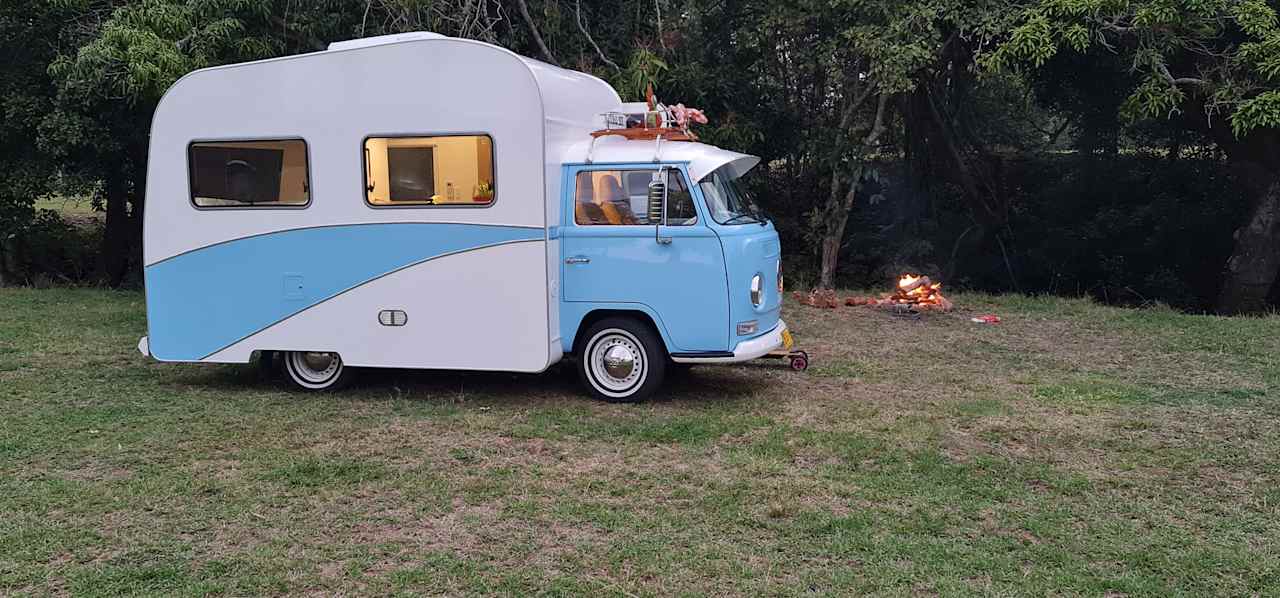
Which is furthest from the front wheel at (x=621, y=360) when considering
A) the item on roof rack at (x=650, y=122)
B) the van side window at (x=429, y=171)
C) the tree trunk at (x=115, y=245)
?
the tree trunk at (x=115, y=245)

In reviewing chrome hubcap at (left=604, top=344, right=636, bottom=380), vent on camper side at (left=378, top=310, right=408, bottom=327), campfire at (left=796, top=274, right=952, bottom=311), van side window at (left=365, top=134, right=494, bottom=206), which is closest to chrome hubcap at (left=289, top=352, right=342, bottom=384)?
vent on camper side at (left=378, top=310, right=408, bottom=327)

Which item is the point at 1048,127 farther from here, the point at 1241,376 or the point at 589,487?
the point at 589,487

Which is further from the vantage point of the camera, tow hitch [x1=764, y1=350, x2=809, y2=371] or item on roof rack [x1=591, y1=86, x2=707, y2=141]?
tow hitch [x1=764, y1=350, x2=809, y2=371]

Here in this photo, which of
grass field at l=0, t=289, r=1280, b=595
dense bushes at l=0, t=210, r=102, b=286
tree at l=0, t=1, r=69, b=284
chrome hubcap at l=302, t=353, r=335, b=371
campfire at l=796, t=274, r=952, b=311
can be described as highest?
tree at l=0, t=1, r=69, b=284

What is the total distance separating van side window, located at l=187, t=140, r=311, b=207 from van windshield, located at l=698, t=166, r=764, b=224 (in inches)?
117

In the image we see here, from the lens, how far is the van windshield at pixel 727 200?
7117 mm

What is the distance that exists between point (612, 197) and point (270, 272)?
2657 millimetres

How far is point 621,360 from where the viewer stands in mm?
7438

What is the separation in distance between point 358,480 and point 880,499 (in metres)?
2.95

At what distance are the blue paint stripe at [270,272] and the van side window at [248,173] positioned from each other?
296 mm

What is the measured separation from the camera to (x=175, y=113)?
7.45 meters

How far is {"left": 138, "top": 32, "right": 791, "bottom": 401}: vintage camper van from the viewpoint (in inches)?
277

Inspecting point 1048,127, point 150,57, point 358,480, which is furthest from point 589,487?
point 1048,127

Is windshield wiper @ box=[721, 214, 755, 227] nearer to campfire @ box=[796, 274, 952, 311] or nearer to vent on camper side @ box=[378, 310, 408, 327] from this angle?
vent on camper side @ box=[378, 310, 408, 327]
